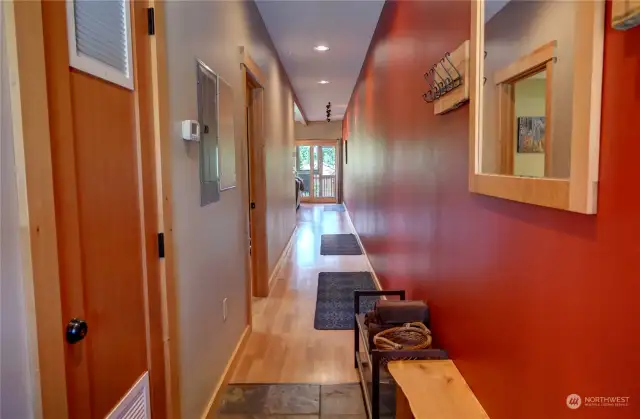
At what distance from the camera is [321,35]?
4227mm

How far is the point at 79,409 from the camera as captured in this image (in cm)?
101

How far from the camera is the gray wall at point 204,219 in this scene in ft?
5.68

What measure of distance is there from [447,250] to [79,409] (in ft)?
4.58

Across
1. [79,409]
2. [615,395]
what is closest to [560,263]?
[615,395]

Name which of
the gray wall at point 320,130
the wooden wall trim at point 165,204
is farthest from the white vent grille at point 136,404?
the gray wall at point 320,130

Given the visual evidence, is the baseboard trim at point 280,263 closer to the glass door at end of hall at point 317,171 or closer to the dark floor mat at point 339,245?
the dark floor mat at point 339,245

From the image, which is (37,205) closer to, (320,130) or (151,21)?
(151,21)

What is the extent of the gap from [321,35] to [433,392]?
3607 millimetres

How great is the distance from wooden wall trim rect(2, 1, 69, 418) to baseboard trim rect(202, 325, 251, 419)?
1.33 m

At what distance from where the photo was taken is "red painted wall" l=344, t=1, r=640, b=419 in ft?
2.44

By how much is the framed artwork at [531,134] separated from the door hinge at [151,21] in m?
1.22

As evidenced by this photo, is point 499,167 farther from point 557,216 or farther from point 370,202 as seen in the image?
point 370,202

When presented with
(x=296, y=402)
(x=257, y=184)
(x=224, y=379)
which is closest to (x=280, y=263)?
(x=257, y=184)

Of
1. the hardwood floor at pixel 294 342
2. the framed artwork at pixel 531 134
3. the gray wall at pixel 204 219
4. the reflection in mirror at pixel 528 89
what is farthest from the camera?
the hardwood floor at pixel 294 342
